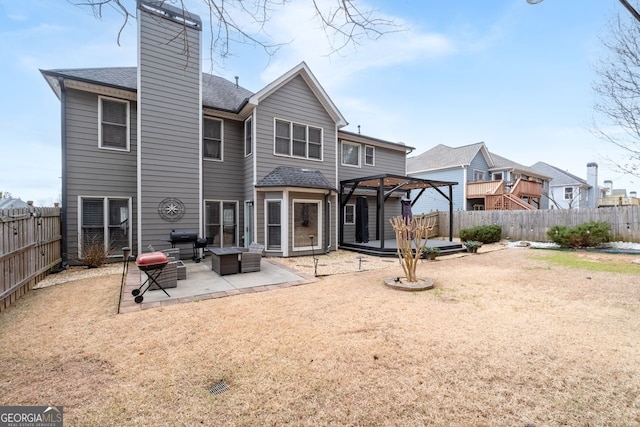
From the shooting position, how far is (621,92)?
6.92m

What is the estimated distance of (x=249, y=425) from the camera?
6.70 ft

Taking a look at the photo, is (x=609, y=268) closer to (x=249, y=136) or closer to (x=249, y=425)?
(x=249, y=425)

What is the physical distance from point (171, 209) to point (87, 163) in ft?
8.69

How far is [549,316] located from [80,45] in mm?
8002

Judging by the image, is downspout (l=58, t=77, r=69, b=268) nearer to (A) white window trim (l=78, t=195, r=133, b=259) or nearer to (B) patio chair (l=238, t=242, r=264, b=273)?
(A) white window trim (l=78, t=195, r=133, b=259)

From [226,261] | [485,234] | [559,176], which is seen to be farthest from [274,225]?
[559,176]

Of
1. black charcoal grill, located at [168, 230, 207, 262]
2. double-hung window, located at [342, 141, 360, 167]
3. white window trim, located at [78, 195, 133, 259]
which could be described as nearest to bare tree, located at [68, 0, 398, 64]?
black charcoal grill, located at [168, 230, 207, 262]

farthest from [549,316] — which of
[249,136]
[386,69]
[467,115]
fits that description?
[467,115]

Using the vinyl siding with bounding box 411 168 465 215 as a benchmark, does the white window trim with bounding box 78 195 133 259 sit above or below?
below

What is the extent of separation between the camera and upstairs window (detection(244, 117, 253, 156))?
1033cm

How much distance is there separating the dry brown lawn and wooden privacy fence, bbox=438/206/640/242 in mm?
9755

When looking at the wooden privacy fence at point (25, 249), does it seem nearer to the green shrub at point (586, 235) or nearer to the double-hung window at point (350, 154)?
the double-hung window at point (350, 154)

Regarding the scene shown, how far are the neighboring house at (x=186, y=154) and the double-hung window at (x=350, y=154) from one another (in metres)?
1.12

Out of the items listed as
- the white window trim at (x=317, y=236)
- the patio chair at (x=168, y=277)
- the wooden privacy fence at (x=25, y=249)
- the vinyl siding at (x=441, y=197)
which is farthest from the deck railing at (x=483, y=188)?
the wooden privacy fence at (x=25, y=249)
